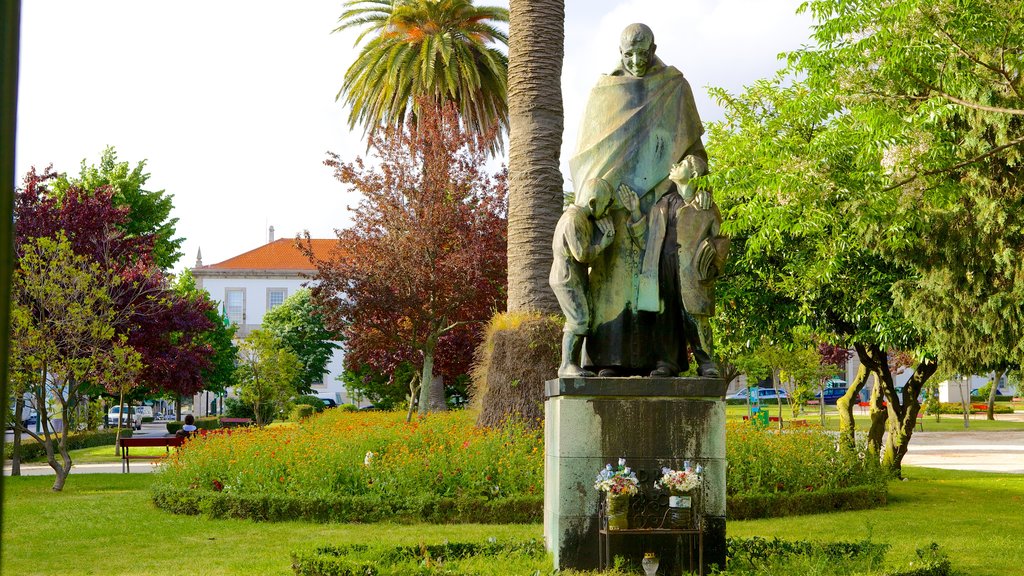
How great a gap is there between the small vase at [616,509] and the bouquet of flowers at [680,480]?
285 mm

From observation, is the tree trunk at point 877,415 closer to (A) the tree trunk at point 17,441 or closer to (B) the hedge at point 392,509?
(B) the hedge at point 392,509

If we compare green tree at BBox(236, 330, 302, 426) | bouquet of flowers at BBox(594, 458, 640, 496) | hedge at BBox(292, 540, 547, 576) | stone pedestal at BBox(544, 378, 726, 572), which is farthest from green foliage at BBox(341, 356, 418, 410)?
bouquet of flowers at BBox(594, 458, 640, 496)

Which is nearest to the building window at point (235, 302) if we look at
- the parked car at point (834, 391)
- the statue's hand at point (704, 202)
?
the parked car at point (834, 391)

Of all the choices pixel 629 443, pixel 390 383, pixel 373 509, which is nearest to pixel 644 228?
pixel 629 443

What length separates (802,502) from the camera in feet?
42.9

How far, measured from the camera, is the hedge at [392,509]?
11758 millimetres

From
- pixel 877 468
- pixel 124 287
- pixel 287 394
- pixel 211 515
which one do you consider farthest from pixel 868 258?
pixel 287 394

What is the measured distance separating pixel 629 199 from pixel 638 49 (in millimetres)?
1090

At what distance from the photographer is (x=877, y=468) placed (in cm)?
1509

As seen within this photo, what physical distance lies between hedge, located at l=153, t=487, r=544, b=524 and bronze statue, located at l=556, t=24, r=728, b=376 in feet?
16.1

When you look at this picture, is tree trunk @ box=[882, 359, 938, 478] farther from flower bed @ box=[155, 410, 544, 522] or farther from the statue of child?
the statue of child

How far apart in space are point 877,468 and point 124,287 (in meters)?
15.4

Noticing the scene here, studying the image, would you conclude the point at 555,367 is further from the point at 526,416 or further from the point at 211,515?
the point at 211,515

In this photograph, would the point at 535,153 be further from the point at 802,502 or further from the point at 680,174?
the point at 680,174
